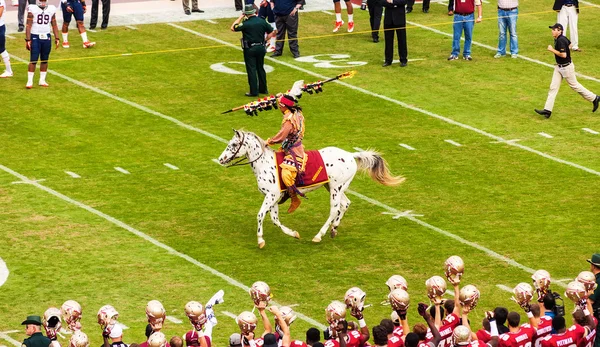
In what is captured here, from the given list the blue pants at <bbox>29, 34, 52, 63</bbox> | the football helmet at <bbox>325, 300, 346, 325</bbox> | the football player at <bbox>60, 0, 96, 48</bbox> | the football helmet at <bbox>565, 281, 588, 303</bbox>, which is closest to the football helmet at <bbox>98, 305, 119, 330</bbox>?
the football helmet at <bbox>325, 300, 346, 325</bbox>

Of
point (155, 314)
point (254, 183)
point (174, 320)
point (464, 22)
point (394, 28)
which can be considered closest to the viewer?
point (155, 314)

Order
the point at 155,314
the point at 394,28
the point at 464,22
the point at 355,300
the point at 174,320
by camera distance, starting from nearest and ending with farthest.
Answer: the point at 155,314 → the point at 355,300 → the point at 174,320 → the point at 394,28 → the point at 464,22

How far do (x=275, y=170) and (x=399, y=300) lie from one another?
6.32 meters

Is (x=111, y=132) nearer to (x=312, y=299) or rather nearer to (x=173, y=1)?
(x=312, y=299)

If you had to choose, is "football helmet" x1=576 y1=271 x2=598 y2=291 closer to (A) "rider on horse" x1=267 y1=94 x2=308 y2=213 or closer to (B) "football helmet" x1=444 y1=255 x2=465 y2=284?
(B) "football helmet" x1=444 y1=255 x2=465 y2=284

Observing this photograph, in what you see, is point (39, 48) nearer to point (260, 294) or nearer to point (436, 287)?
point (260, 294)

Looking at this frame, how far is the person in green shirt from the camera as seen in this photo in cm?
2766

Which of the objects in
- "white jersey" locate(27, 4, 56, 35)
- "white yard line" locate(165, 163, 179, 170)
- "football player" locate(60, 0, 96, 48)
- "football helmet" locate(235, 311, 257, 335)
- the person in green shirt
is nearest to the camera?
"football helmet" locate(235, 311, 257, 335)

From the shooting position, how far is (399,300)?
14094 millimetres

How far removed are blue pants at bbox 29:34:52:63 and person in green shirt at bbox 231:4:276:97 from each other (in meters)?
4.00

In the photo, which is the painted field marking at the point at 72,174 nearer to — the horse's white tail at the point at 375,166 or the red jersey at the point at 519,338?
the horse's white tail at the point at 375,166

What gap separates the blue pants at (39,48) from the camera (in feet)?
92.0

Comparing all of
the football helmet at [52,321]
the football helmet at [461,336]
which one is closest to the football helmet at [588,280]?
the football helmet at [461,336]

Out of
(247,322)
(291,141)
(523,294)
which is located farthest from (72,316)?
(291,141)
